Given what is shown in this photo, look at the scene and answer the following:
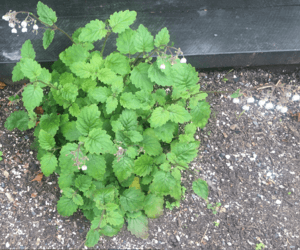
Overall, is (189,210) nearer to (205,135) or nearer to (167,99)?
(205,135)

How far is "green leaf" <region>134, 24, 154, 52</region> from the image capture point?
179 cm

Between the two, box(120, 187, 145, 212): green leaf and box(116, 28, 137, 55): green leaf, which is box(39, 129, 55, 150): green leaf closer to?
box(120, 187, 145, 212): green leaf

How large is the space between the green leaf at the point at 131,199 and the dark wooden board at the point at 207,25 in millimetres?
1519

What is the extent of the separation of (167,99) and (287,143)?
5.06 ft

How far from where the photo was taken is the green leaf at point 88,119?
1786mm

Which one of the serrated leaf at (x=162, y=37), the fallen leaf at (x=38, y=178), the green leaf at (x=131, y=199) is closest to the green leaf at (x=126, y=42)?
the serrated leaf at (x=162, y=37)

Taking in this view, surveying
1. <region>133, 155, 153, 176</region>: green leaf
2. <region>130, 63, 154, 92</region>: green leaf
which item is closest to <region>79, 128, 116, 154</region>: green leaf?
<region>133, 155, 153, 176</region>: green leaf

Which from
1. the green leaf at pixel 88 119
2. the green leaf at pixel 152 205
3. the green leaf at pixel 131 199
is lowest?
the green leaf at pixel 152 205

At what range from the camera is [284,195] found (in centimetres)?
259

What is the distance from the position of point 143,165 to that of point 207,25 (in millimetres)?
1830

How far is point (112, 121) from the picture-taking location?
6.45 ft

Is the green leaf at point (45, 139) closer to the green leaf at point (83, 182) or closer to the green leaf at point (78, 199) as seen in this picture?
the green leaf at point (83, 182)

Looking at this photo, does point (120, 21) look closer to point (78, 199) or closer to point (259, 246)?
point (78, 199)

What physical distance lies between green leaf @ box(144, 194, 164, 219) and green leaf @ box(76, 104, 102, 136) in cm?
86
